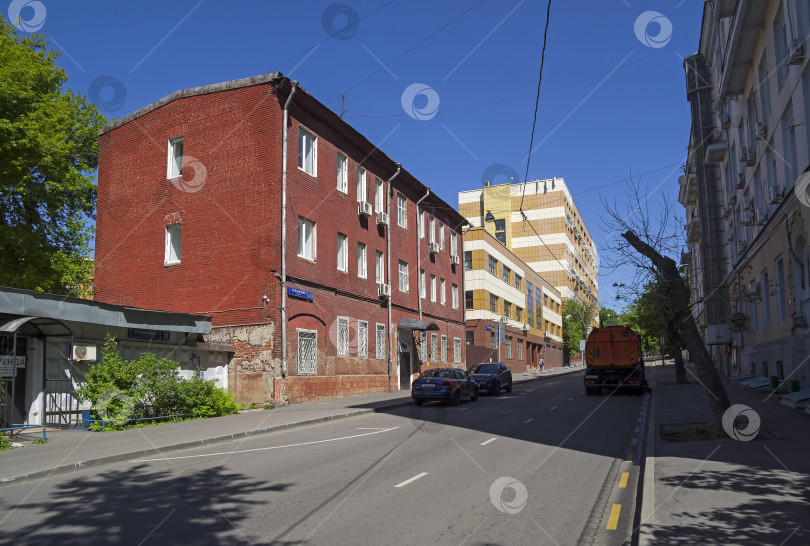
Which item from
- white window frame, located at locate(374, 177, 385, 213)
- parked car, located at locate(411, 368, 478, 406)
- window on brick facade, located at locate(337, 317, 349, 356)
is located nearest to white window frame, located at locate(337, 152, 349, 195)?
white window frame, located at locate(374, 177, 385, 213)

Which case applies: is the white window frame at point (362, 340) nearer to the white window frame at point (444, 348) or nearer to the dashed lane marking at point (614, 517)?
the white window frame at point (444, 348)

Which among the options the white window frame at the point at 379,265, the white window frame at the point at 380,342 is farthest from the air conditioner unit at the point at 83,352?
the white window frame at the point at 379,265

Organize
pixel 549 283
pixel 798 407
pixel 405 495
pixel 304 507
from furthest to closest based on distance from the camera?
pixel 549 283, pixel 798 407, pixel 405 495, pixel 304 507

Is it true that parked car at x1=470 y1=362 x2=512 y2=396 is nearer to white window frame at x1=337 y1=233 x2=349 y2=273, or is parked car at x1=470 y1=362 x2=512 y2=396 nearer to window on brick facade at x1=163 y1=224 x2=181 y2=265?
white window frame at x1=337 y1=233 x2=349 y2=273

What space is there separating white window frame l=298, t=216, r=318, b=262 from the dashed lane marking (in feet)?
60.2

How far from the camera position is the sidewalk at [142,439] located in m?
10.5

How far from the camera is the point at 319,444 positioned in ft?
42.6

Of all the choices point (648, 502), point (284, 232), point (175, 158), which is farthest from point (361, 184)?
point (648, 502)

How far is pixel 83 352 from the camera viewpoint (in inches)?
647

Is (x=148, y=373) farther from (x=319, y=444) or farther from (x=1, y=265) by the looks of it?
(x=1, y=265)

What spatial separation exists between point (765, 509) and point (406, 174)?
28.7 meters

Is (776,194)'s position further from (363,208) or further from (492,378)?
(363,208)

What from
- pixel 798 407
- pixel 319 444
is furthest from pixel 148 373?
pixel 798 407

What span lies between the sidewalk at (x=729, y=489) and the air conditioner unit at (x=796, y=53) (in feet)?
33.0
